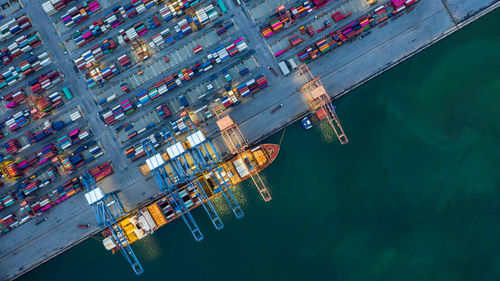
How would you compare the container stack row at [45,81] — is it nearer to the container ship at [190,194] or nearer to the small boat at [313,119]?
the container ship at [190,194]

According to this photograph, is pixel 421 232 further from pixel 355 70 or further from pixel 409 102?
pixel 355 70

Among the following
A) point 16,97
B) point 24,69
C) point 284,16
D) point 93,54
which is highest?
point 24,69

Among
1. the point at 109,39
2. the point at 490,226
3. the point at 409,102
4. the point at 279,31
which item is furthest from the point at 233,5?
the point at 490,226

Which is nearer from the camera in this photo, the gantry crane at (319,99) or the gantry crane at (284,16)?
the gantry crane at (319,99)

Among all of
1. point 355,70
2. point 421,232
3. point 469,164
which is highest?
point 355,70

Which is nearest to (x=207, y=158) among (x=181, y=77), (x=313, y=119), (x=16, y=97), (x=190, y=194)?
(x=190, y=194)

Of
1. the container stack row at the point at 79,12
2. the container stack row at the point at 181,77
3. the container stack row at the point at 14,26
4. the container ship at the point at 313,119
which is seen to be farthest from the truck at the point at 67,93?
the container ship at the point at 313,119

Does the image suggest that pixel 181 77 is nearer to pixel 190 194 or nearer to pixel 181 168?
pixel 181 168
